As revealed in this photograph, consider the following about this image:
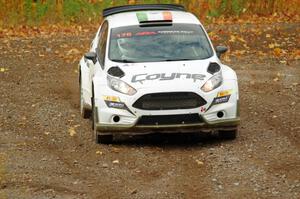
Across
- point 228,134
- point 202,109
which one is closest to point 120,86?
point 202,109

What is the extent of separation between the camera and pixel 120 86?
11.5 meters

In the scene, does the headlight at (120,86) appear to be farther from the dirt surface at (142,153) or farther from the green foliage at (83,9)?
the green foliage at (83,9)

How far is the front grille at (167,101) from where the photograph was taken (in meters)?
11.3

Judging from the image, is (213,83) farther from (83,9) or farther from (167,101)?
(83,9)

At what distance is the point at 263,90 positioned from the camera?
16.4 metres

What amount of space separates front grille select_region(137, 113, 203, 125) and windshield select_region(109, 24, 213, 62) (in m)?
1.12

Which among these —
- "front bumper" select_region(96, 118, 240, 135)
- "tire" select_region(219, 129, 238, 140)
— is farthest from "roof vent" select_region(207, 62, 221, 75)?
"tire" select_region(219, 129, 238, 140)

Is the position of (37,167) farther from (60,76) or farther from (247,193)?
(60,76)

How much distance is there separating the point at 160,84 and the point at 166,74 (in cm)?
29

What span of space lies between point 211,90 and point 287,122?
2.15 m

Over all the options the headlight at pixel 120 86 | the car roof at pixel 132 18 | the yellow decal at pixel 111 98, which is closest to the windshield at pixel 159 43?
the car roof at pixel 132 18

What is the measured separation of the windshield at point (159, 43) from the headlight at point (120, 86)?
2.01 ft

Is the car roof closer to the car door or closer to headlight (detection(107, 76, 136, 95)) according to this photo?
the car door

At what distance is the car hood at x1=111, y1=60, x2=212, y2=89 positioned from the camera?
11.4 metres
